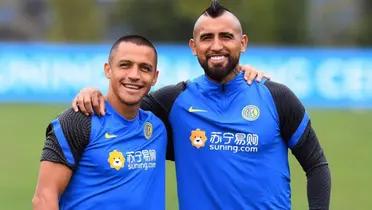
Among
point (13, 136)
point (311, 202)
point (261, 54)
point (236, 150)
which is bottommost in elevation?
point (311, 202)

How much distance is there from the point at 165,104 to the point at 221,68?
45 cm

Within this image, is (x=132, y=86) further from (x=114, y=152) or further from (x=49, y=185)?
(x=49, y=185)

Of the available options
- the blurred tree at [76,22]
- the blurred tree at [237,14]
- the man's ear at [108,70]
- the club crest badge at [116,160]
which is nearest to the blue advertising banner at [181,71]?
the blurred tree at [237,14]

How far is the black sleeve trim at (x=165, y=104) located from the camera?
4762 millimetres

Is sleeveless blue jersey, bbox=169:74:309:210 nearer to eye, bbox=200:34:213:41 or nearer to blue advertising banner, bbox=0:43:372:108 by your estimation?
eye, bbox=200:34:213:41

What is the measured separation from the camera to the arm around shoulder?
13.1 ft

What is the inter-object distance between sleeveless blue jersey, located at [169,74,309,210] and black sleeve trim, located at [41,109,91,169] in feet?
2.45

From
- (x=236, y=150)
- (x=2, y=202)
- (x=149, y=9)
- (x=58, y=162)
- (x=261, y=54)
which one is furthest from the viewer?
(x=149, y=9)

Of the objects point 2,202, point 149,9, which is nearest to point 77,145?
point 2,202

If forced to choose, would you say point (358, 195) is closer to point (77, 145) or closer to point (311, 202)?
point (311, 202)

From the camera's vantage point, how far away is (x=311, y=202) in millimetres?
4621

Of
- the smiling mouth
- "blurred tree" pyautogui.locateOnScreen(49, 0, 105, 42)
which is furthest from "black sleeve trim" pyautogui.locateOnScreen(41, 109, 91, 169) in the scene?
"blurred tree" pyautogui.locateOnScreen(49, 0, 105, 42)

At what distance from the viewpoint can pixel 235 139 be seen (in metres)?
4.53

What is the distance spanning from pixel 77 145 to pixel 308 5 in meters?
24.0
